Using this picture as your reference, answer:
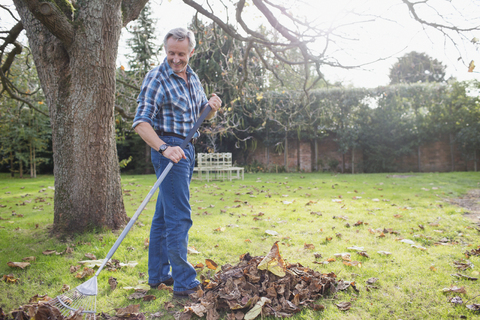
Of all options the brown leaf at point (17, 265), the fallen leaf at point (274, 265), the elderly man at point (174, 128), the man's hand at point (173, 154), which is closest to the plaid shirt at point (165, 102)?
the elderly man at point (174, 128)

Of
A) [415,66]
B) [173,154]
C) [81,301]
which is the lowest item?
[81,301]

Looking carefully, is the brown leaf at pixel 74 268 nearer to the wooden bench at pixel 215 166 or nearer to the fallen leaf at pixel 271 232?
the fallen leaf at pixel 271 232

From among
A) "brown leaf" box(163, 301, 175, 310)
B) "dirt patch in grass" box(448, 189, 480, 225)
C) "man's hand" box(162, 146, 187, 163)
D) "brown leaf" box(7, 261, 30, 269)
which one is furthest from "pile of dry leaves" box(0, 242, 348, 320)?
"dirt patch in grass" box(448, 189, 480, 225)

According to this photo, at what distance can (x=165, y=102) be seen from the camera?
2359 mm

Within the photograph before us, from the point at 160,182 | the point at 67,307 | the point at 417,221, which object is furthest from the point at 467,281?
the point at 67,307

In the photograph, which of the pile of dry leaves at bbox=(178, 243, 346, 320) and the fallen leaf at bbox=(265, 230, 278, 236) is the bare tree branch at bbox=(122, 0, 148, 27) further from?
the pile of dry leaves at bbox=(178, 243, 346, 320)

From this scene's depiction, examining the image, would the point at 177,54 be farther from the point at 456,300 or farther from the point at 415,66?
the point at 415,66

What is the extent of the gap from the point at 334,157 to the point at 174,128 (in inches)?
544

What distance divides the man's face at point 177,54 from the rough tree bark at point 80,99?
188 cm

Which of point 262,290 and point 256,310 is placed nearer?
point 256,310

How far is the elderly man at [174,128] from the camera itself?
7.52 ft

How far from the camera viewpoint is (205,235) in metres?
4.10

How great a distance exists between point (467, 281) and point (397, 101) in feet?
43.3

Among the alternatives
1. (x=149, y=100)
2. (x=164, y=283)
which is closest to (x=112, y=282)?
(x=164, y=283)
